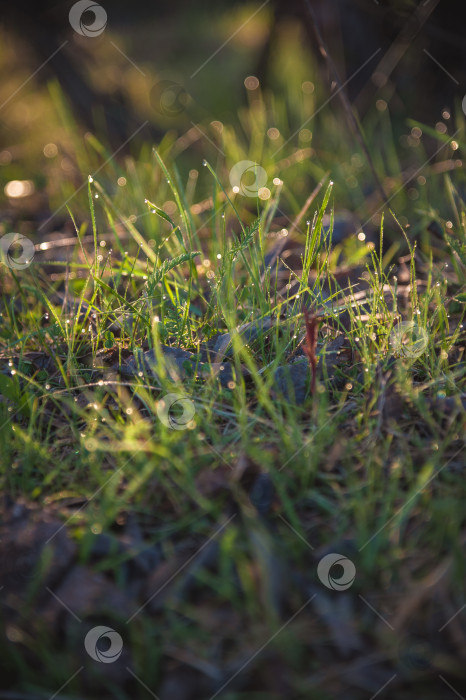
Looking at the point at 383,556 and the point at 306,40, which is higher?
the point at 306,40

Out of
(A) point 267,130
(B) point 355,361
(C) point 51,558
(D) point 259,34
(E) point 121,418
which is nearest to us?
(C) point 51,558

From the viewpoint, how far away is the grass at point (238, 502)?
100 centimetres

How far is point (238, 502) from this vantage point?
1192 mm

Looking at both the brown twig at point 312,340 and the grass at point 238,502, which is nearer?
the grass at point 238,502

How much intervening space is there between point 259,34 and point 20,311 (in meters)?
3.74

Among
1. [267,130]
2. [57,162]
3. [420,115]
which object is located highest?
[57,162]

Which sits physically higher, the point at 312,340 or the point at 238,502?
the point at 312,340

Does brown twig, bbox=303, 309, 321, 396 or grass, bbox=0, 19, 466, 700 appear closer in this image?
grass, bbox=0, 19, 466, 700

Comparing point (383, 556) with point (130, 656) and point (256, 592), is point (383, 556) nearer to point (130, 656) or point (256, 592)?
point (256, 592)

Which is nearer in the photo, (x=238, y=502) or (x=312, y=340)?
(x=238, y=502)

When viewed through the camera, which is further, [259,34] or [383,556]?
[259,34]

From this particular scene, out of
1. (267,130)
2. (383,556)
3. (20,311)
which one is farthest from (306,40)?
(383,556)

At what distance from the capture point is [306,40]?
382cm

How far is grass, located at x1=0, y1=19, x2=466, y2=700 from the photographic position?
1.00m
